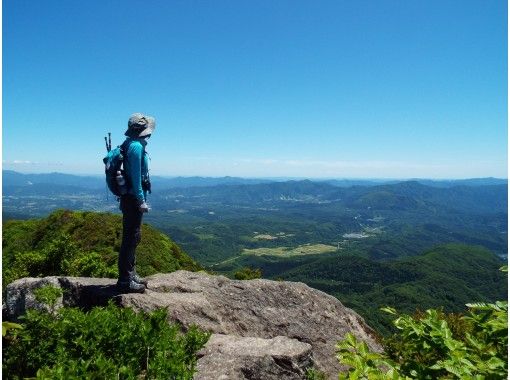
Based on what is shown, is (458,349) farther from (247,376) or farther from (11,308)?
(11,308)

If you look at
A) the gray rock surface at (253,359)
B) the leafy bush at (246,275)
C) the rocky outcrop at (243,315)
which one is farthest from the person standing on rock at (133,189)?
the leafy bush at (246,275)

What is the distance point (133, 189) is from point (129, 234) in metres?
1.38

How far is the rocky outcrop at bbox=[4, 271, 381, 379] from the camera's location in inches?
332

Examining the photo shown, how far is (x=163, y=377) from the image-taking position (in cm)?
589

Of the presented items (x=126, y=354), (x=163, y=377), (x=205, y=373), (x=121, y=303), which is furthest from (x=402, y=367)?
(x=121, y=303)

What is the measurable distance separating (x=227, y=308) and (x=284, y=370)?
4790 mm

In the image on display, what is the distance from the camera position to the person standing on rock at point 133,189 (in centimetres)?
1067

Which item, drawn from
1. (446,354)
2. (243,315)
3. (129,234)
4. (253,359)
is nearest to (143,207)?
(129,234)

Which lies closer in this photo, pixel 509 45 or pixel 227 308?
pixel 509 45

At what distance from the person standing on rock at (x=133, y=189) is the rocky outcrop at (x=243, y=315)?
0.69m

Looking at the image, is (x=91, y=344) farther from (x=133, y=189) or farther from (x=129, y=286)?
(x=133, y=189)

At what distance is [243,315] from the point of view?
1313 cm

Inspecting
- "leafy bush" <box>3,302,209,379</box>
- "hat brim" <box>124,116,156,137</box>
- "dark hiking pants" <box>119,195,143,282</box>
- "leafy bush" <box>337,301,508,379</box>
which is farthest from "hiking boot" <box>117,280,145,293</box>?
"leafy bush" <box>337,301,508,379</box>

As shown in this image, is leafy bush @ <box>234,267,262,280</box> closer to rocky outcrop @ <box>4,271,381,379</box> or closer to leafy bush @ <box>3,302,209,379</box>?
rocky outcrop @ <box>4,271,381,379</box>
